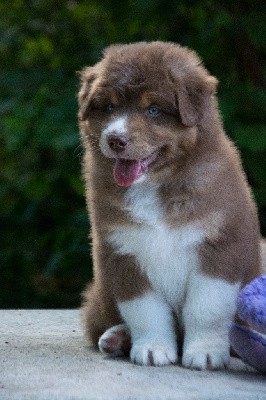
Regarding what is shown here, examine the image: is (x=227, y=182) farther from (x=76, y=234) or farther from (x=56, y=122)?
(x=76, y=234)

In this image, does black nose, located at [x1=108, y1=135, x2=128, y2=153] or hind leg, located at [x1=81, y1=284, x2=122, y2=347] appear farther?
hind leg, located at [x1=81, y1=284, x2=122, y2=347]

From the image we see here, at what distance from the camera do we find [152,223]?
4160mm

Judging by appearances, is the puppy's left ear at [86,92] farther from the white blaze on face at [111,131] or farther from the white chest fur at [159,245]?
the white chest fur at [159,245]

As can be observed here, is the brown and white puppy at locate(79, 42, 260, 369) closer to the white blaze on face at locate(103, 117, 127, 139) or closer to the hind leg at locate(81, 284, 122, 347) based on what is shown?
the white blaze on face at locate(103, 117, 127, 139)

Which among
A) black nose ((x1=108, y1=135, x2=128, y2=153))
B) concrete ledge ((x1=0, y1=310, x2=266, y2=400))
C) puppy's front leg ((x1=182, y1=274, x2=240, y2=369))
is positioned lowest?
concrete ledge ((x1=0, y1=310, x2=266, y2=400))

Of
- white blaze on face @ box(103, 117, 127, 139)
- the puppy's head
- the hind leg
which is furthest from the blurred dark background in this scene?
white blaze on face @ box(103, 117, 127, 139)

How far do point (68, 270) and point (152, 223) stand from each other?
260 centimetres

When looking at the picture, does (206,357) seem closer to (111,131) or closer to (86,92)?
(111,131)

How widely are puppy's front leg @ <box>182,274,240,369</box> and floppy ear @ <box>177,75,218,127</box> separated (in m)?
0.62

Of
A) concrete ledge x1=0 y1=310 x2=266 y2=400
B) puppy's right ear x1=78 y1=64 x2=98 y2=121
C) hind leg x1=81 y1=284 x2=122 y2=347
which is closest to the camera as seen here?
concrete ledge x1=0 y1=310 x2=266 y2=400

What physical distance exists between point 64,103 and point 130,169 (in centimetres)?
190

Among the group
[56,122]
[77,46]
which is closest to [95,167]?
[56,122]

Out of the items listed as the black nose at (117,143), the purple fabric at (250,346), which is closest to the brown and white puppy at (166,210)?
the black nose at (117,143)

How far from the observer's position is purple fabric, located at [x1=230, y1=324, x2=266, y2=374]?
3.96m
